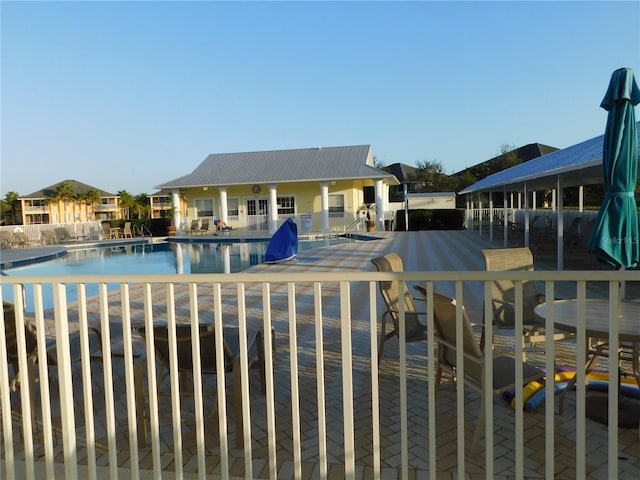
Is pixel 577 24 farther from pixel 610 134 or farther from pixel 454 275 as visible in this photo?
pixel 454 275

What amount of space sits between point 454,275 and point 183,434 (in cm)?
191

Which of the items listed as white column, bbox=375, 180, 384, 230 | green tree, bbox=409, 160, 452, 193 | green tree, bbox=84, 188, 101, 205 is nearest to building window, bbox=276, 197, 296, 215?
white column, bbox=375, 180, 384, 230

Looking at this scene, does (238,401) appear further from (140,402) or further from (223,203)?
(223,203)

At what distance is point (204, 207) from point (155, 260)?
1169 cm

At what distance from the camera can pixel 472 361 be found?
8.41 ft

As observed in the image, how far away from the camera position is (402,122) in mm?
29266

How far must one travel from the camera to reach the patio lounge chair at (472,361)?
2473 millimetres

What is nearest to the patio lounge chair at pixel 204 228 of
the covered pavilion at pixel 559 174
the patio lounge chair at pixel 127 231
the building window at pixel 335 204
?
the patio lounge chair at pixel 127 231

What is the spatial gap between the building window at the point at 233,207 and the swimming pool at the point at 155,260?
4843 millimetres

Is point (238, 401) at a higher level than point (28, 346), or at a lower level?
lower

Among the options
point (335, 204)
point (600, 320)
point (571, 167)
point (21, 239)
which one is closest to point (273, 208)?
point (335, 204)

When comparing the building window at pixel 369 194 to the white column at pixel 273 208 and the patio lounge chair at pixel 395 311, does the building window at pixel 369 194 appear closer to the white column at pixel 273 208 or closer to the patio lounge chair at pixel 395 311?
the white column at pixel 273 208

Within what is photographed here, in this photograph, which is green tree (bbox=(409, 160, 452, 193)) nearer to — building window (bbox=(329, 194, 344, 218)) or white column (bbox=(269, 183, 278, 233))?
building window (bbox=(329, 194, 344, 218))

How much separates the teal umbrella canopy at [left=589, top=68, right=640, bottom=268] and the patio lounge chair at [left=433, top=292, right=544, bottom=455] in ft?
3.84
